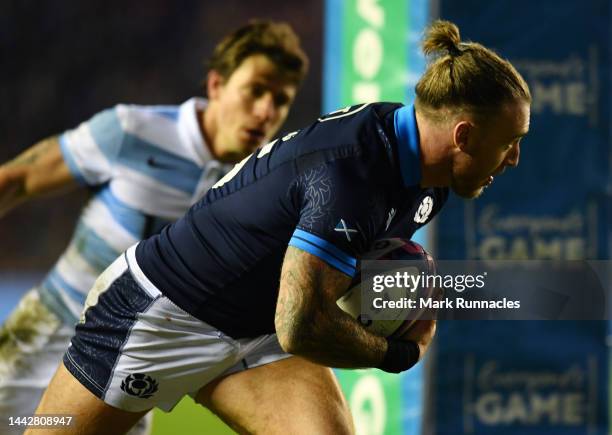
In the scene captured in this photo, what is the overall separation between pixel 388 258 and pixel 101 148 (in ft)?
4.98

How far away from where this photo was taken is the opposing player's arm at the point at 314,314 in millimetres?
2658

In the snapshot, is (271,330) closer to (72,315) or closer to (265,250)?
(265,250)

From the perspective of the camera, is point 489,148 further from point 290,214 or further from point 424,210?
point 290,214

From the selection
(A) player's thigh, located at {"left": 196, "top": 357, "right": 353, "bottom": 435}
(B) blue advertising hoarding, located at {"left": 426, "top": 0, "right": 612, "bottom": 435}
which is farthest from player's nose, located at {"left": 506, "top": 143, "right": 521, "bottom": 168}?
(B) blue advertising hoarding, located at {"left": 426, "top": 0, "right": 612, "bottom": 435}

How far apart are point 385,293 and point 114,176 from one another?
58.2 inches

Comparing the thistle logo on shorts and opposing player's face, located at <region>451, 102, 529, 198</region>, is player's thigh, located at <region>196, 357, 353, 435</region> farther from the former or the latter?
opposing player's face, located at <region>451, 102, 529, 198</region>

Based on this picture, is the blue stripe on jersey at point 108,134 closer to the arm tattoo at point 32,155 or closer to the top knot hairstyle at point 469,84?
the arm tattoo at point 32,155

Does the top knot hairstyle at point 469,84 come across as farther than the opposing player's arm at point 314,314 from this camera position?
Yes

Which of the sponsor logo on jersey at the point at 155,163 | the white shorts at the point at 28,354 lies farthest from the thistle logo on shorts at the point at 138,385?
the sponsor logo on jersey at the point at 155,163

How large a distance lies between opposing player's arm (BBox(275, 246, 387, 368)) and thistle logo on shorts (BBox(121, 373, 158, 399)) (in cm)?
53

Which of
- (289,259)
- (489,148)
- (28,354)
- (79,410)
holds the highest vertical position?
(489,148)

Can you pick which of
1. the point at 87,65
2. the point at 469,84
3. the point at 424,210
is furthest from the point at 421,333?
the point at 87,65

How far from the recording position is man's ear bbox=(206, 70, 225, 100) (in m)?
4.49

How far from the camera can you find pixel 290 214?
285cm
